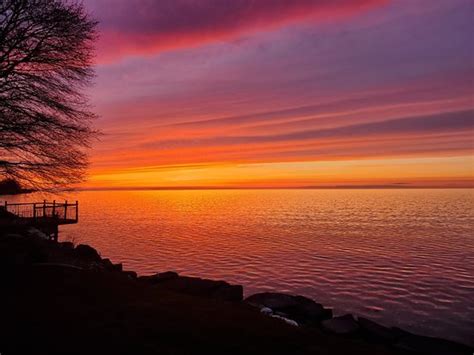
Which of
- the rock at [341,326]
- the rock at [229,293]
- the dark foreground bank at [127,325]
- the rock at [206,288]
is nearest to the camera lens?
the dark foreground bank at [127,325]

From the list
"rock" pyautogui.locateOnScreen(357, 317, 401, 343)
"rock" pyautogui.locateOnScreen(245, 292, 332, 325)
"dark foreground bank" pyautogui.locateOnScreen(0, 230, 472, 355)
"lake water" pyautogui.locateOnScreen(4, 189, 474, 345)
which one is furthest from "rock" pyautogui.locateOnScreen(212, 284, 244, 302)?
"lake water" pyautogui.locateOnScreen(4, 189, 474, 345)

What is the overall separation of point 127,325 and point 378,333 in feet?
34.8

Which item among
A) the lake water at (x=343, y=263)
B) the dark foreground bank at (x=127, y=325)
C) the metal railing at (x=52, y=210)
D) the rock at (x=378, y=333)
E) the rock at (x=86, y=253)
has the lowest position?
the lake water at (x=343, y=263)

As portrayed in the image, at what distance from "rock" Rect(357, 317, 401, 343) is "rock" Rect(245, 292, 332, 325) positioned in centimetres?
232

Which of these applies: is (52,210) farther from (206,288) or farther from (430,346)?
(430,346)

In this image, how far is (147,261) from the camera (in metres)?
34.6

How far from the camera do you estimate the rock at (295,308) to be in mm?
16734

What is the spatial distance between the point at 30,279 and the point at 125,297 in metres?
3.59

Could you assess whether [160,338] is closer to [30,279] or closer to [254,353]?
[254,353]

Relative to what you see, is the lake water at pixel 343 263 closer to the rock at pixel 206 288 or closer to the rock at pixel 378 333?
the rock at pixel 378 333

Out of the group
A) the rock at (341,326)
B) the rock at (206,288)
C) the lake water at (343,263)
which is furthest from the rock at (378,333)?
the rock at (206,288)

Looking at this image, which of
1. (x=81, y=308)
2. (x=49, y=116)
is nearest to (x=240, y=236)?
(x=49, y=116)

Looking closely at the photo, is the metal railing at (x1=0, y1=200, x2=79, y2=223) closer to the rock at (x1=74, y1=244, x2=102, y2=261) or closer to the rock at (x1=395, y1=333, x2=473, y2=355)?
the rock at (x1=74, y1=244, x2=102, y2=261)

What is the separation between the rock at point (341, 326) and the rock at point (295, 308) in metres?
1.13
